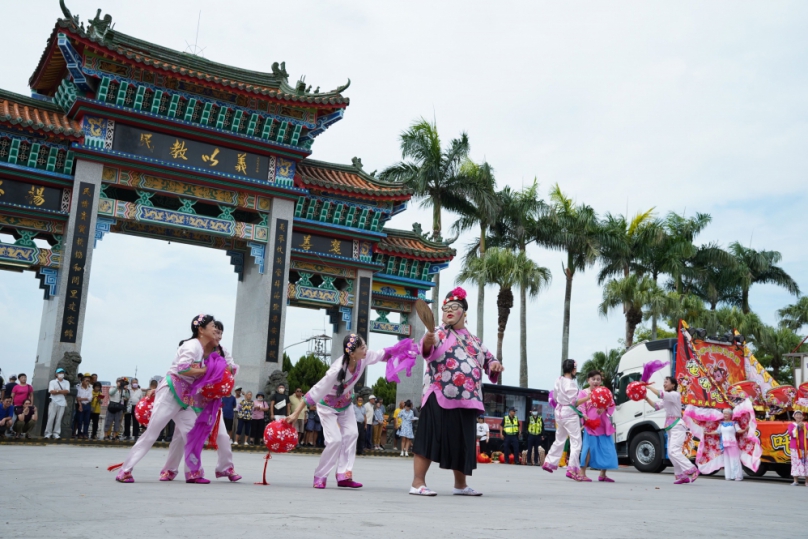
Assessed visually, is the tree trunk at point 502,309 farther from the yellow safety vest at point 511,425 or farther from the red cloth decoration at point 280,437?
the red cloth decoration at point 280,437

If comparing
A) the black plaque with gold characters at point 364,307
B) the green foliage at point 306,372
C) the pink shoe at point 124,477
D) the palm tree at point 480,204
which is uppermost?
the palm tree at point 480,204

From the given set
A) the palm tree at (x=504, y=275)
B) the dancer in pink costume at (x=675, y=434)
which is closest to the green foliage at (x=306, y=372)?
the palm tree at (x=504, y=275)

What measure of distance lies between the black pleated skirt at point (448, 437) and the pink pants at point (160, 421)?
7.72 ft

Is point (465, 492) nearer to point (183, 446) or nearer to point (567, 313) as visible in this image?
point (183, 446)

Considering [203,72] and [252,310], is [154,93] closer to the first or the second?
[203,72]

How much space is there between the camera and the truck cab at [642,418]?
58.9 ft

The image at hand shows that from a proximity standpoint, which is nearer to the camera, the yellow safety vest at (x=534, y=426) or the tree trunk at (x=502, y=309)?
the yellow safety vest at (x=534, y=426)

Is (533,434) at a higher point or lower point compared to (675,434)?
lower

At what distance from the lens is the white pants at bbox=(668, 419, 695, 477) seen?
1313 cm

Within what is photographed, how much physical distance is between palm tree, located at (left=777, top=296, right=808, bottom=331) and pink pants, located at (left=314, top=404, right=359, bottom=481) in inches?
1822

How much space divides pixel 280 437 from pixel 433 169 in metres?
24.2

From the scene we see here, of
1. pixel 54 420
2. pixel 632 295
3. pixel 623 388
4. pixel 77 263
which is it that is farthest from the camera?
pixel 632 295

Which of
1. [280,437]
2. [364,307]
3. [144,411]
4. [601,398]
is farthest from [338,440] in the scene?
[364,307]

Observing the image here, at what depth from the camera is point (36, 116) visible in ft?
66.5
